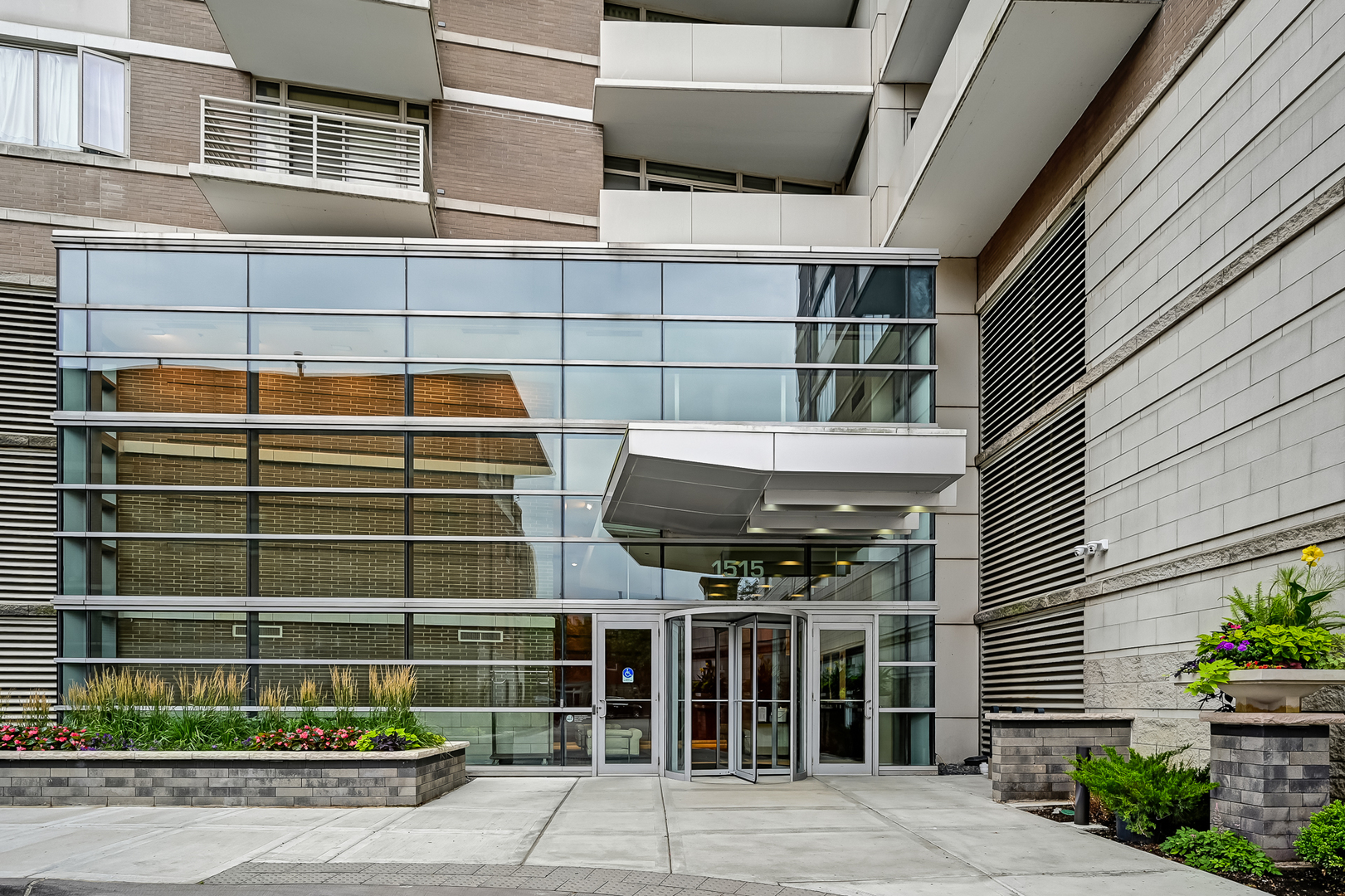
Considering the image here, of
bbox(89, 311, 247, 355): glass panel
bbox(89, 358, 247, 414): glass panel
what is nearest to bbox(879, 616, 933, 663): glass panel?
bbox(89, 358, 247, 414): glass panel

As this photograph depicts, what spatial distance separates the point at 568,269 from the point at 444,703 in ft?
23.7

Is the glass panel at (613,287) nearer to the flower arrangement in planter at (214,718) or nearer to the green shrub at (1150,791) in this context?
the flower arrangement in planter at (214,718)

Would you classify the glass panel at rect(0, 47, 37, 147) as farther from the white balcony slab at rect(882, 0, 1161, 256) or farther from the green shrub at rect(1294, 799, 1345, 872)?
→ the green shrub at rect(1294, 799, 1345, 872)

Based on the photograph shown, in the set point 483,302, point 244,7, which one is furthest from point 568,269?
point 244,7

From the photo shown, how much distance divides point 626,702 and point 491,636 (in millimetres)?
2366

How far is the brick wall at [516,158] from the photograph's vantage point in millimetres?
19078

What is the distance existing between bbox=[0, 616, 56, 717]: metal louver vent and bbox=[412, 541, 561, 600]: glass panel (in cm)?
649

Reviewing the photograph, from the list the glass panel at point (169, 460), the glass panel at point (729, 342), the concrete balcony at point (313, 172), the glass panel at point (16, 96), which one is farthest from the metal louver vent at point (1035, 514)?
the glass panel at point (16, 96)

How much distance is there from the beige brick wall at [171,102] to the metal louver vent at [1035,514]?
583 inches

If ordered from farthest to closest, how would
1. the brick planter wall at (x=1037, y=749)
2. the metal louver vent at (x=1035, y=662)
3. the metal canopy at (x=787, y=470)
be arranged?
the metal louver vent at (x=1035, y=662) < the metal canopy at (x=787, y=470) < the brick planter wall at (x=1037, y=749)

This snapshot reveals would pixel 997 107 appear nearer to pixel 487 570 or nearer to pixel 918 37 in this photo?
pixel 918 37

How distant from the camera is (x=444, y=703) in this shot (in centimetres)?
1616

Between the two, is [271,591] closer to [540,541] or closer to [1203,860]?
[540,541]

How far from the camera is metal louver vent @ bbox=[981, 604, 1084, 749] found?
14.1 m
